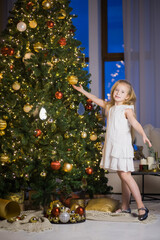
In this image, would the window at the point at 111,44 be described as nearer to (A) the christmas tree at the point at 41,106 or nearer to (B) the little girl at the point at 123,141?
(A) the christmas tree at the point at 41,106

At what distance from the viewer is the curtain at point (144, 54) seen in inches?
255

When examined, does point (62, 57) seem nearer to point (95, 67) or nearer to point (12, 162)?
point (12, 162)

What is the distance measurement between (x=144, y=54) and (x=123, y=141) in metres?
3.52

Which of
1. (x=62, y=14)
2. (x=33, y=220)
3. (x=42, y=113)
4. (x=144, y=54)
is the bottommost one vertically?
(x=33, y=220)

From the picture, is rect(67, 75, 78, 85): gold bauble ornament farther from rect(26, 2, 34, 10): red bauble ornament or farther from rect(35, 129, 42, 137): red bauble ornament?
rect(26, 2, 34, 10): red bauble ornament

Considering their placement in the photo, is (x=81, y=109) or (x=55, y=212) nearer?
(x=55, y=212)

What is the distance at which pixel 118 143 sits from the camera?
3428mm

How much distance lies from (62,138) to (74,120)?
0.28m

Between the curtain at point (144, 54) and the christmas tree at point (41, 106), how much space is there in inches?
112

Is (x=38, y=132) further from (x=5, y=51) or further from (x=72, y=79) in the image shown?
(x=5, y=51)

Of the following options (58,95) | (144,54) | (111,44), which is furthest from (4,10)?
(58,95)

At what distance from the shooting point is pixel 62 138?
360 cm

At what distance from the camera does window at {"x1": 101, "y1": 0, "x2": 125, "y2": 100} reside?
698cm

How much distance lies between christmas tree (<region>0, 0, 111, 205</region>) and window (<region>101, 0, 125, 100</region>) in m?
3.17
